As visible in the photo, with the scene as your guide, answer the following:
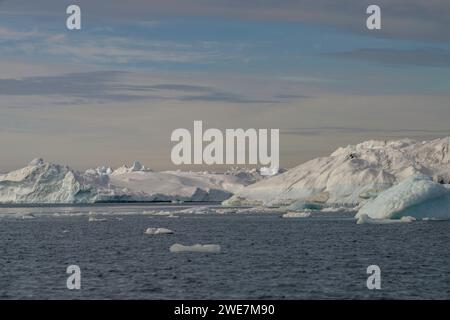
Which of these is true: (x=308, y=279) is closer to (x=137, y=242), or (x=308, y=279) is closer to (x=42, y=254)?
(x=42, y=254)

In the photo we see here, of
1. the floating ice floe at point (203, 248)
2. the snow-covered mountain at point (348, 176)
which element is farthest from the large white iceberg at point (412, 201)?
the snow-covered mountain at point (348, 176)

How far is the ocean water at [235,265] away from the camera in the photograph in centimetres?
3198

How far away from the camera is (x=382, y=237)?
6169 cm

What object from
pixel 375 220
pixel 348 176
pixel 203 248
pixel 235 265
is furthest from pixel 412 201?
pixel 348 176

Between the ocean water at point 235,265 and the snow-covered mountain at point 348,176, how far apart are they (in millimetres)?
56910

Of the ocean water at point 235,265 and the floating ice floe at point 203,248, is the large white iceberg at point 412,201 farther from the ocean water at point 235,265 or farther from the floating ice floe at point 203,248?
the floating ice floe at point 203,248

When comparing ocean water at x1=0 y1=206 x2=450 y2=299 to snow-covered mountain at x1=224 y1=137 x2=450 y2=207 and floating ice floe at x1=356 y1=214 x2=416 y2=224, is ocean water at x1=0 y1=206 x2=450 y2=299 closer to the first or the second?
floating ice floe at x1=356 y1=214 x2=416 y2=224

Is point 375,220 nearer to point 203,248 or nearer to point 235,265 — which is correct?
point 203,248

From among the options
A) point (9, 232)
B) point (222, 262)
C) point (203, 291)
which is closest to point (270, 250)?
point (222, 262)

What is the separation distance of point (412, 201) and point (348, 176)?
2285 inches

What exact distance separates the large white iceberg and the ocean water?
12.3 feet

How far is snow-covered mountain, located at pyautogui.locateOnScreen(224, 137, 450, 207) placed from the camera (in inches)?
5039

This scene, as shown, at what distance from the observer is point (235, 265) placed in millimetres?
41375
